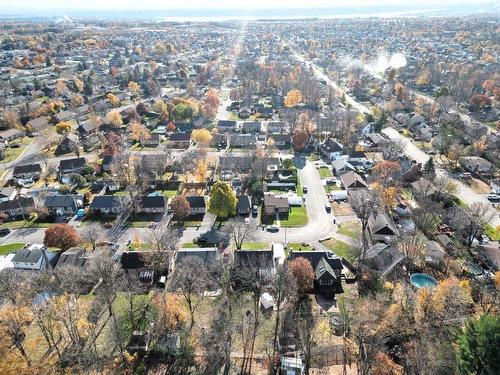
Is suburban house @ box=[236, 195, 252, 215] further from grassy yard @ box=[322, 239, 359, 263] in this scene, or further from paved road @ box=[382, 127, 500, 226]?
paved road @ box=[382, 127, 500, 226]

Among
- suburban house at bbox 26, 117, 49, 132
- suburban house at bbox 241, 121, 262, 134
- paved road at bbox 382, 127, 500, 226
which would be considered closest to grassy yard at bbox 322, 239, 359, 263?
paved road at bbox 382, 127, 500, 226

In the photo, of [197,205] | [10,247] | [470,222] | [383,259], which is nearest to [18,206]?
[10,247]

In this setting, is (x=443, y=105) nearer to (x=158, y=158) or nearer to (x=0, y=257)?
(x=158, y=158)

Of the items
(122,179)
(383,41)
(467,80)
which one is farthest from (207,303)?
(383,41)

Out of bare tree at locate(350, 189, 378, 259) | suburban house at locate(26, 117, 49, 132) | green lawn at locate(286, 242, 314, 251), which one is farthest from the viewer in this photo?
suburban house at locate(26, 117, 49, 132)

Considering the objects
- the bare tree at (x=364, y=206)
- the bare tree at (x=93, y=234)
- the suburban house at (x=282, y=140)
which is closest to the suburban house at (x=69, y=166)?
the bare tree at (x=93, y=234)

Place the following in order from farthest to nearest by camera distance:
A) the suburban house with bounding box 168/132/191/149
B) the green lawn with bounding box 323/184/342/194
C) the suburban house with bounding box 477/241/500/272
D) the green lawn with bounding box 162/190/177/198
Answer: the suburban house with bounding box 168/132/191/149, the green lawn with bounding box 323/184/342/194, the green lawn with bounding box 162/190/177/198, the suburban house with bounding box 477/241/500/272
